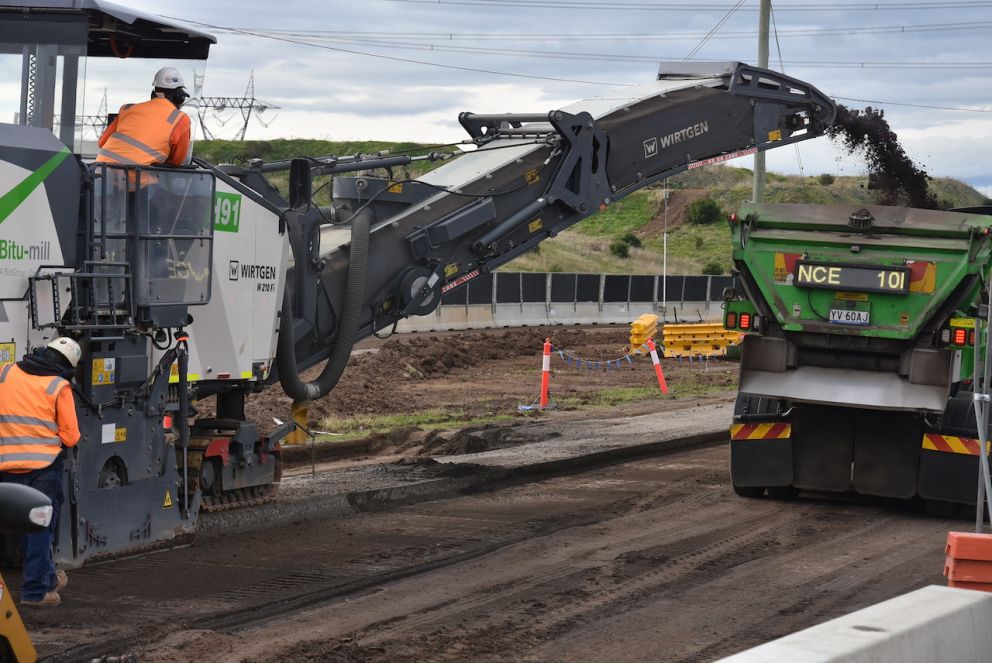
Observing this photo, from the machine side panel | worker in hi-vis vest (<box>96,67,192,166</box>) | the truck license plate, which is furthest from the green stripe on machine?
the truck license plate

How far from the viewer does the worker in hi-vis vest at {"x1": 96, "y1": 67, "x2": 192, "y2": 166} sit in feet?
33.7

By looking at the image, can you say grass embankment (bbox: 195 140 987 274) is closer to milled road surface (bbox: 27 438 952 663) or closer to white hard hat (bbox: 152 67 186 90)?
milled road surface (bbox: 27 438 952 663)

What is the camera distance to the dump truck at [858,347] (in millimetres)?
12539

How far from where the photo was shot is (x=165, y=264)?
10328 millimetres

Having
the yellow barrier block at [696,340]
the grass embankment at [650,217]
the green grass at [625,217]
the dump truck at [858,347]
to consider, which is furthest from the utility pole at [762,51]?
the green grass at [625,217]

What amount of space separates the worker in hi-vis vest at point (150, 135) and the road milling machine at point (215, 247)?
0.18 meters

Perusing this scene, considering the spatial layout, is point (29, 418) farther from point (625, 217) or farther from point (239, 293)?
point (625, 217)

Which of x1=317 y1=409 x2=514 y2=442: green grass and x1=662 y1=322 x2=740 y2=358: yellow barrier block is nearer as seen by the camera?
x1=317 y1=409 x2=514 y2=442: green grass

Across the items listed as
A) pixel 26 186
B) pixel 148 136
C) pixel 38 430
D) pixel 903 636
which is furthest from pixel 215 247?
pixel 903 636

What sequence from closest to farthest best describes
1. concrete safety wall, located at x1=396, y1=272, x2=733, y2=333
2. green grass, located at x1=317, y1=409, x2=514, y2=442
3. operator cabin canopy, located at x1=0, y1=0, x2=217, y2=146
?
operator cabin canopy, located at x1=0, y1=0, x2=217, y2=146 < green grass, located at x1=317, y1=409, x2=514, y2=442 < concrete safety wall, located at x1=396, y1=272, x2=733, y2=333

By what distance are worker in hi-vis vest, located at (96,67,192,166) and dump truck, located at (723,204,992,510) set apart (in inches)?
216

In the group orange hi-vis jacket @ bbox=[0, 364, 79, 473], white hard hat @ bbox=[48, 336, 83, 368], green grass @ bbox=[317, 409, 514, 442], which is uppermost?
white hard hat @ bbox=[48, 336, 83, 368]

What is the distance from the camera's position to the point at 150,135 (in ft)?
33.9

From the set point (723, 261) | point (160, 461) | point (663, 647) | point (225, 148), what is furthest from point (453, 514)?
point (225, 148)
